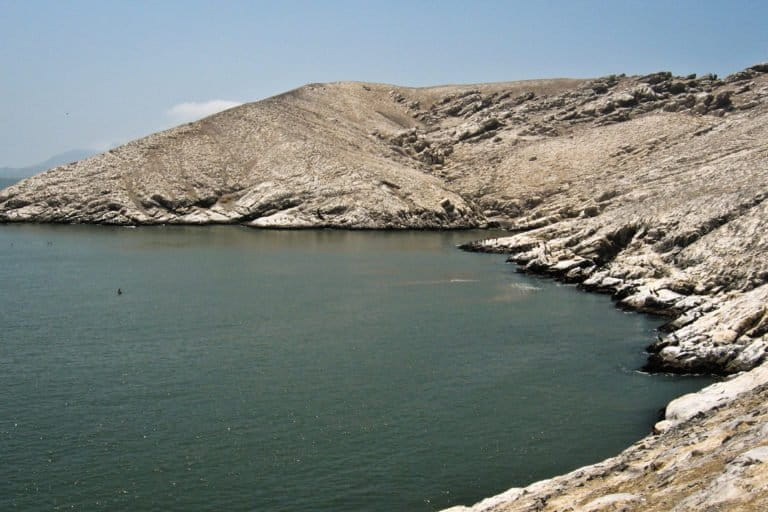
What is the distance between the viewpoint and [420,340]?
5253 cm

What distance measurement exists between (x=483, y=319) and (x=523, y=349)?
A: 954 cm

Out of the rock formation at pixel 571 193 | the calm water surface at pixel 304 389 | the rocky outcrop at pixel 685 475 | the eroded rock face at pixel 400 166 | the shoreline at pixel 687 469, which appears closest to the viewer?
the rocky outcrop at pixel 685 475

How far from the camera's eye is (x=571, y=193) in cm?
12950

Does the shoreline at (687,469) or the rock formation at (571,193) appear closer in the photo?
the shoreline at (687,469)

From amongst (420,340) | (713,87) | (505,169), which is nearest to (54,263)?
(420,340)

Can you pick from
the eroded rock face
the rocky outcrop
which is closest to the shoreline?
the rocky outcrop

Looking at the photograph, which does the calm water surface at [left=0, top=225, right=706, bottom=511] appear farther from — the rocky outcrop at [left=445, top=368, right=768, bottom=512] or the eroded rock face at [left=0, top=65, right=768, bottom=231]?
the eroded rock face at [left=0, top=65, right=768, bottom=231]

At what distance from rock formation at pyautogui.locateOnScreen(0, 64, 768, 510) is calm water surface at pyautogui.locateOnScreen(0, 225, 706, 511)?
4668mm

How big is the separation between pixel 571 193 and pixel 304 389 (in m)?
97.9

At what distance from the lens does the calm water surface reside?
2962cm

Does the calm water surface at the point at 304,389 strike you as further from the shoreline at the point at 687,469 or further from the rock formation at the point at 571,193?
the rock formation at the point at 571,193

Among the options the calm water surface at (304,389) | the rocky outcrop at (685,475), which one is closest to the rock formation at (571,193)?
the rocky outcrop at (685,475)

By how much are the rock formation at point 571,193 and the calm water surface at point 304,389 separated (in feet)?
15.3

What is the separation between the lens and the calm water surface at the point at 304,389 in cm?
2962
